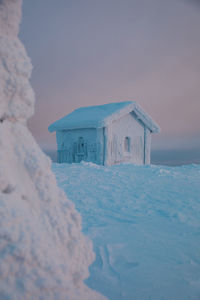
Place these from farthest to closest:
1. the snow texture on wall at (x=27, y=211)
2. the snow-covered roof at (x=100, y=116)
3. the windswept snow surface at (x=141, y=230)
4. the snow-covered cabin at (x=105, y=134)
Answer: the snow-covered cabin at (x=105, y=134), the snow-covered roof at (x=100, y=116), the windswept snow surface at (x=141, y=230), the snow texture on wall at (x=27, y=211)

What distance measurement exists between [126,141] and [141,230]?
10.1 m

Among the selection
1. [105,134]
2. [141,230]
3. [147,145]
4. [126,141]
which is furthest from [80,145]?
Result: [141,230]

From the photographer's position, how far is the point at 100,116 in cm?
1150

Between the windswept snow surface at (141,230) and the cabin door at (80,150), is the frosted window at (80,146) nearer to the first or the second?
the cabin door at (80,150)

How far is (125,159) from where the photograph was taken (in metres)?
12.9

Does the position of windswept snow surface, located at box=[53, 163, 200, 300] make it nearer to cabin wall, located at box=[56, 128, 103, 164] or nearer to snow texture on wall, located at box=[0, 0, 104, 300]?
snow texture on wall, located at box=[0, 0, 104, 300]

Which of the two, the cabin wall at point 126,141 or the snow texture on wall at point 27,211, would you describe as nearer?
the snow texture on wall at point 27,211

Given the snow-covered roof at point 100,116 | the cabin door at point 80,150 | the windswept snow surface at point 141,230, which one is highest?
the snow-covered roof at point 100,116

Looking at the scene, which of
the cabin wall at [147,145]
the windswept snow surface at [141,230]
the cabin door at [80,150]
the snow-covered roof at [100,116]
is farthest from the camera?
the cabin wall at [147,145]

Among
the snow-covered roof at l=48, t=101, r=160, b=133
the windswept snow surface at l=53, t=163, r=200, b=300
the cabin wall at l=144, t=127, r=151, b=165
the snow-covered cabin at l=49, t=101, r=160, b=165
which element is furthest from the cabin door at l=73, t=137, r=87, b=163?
the windswept snow surface at l=53, t=163, r=200, b=300

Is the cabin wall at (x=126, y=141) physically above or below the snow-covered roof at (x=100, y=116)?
below

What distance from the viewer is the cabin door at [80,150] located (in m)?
12.3

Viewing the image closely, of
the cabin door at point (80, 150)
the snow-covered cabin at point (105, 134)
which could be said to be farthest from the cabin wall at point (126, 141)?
the cabin door at point (80, 150)

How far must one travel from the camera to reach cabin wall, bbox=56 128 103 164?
1178cm
